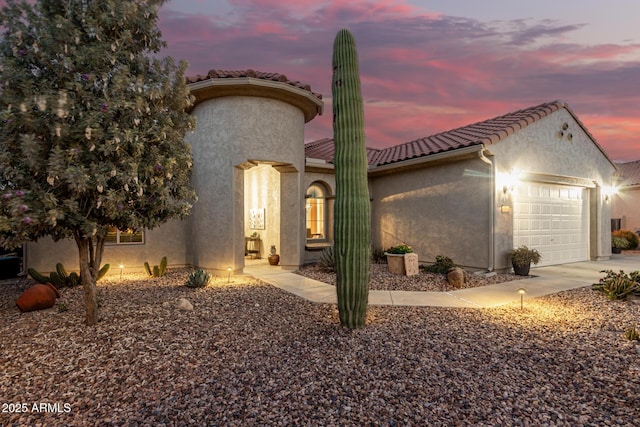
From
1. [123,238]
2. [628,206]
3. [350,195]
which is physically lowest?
[123,238]

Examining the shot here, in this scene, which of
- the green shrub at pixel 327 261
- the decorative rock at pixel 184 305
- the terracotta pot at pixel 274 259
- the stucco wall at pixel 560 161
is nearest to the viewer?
the decorative rock at pixel 184 305

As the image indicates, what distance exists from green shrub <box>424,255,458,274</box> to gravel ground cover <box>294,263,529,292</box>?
0.51 feet

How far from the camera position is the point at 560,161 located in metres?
10.1

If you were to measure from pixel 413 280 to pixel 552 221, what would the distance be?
610 cm

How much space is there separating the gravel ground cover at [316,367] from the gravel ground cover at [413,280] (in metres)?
1.84

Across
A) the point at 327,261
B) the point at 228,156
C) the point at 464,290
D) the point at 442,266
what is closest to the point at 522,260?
the point at 442,266

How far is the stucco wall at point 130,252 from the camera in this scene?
27.0 ft

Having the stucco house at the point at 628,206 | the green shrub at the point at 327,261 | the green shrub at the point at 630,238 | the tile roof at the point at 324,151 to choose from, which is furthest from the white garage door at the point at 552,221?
the stucco house at the point at 628,206

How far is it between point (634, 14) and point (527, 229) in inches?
236

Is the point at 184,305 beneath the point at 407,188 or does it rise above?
beneath

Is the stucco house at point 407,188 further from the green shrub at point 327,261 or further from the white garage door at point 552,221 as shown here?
the green shrub at point 327,261

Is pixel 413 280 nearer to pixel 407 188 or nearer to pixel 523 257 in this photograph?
pixel 523 257

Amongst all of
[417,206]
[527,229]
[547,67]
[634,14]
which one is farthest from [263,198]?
[634,14]

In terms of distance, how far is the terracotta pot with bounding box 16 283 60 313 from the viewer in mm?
5141
